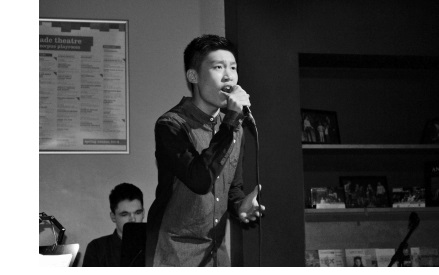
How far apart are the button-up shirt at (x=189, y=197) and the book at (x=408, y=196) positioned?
1.39 meters

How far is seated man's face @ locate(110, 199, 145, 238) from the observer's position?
2904 millimetres

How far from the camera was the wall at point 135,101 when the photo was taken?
295 cm

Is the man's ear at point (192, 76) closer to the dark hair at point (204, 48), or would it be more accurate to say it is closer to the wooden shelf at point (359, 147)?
the dark hair at point (204, 48)

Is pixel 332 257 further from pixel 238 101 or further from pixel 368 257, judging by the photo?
pixel 238 101

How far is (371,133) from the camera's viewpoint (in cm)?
333

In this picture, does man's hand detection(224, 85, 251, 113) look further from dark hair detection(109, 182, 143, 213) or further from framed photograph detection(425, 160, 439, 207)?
framed photograph detection(425, 160, 439, 207)

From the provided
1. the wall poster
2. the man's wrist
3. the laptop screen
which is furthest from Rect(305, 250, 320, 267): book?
the man's wrist

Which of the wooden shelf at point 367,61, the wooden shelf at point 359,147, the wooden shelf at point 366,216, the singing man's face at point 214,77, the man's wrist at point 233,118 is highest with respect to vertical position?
the wooden shelf at point 367,61

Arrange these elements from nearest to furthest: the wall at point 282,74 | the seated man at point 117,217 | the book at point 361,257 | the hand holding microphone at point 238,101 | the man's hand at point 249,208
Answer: the hand holding microphone at point 238,101 → the man's hand at point 249,208 → the wall at point 282,74 → the seated man at point 117,217 → the book at point 361,257

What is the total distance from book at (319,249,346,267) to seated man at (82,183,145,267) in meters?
1.07

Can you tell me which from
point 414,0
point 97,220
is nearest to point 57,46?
point 97,220

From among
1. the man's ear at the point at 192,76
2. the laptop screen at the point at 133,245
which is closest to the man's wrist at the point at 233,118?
the man's ear at the point at 192,76

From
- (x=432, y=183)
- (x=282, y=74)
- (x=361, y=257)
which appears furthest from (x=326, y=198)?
(x=282, y=74)
